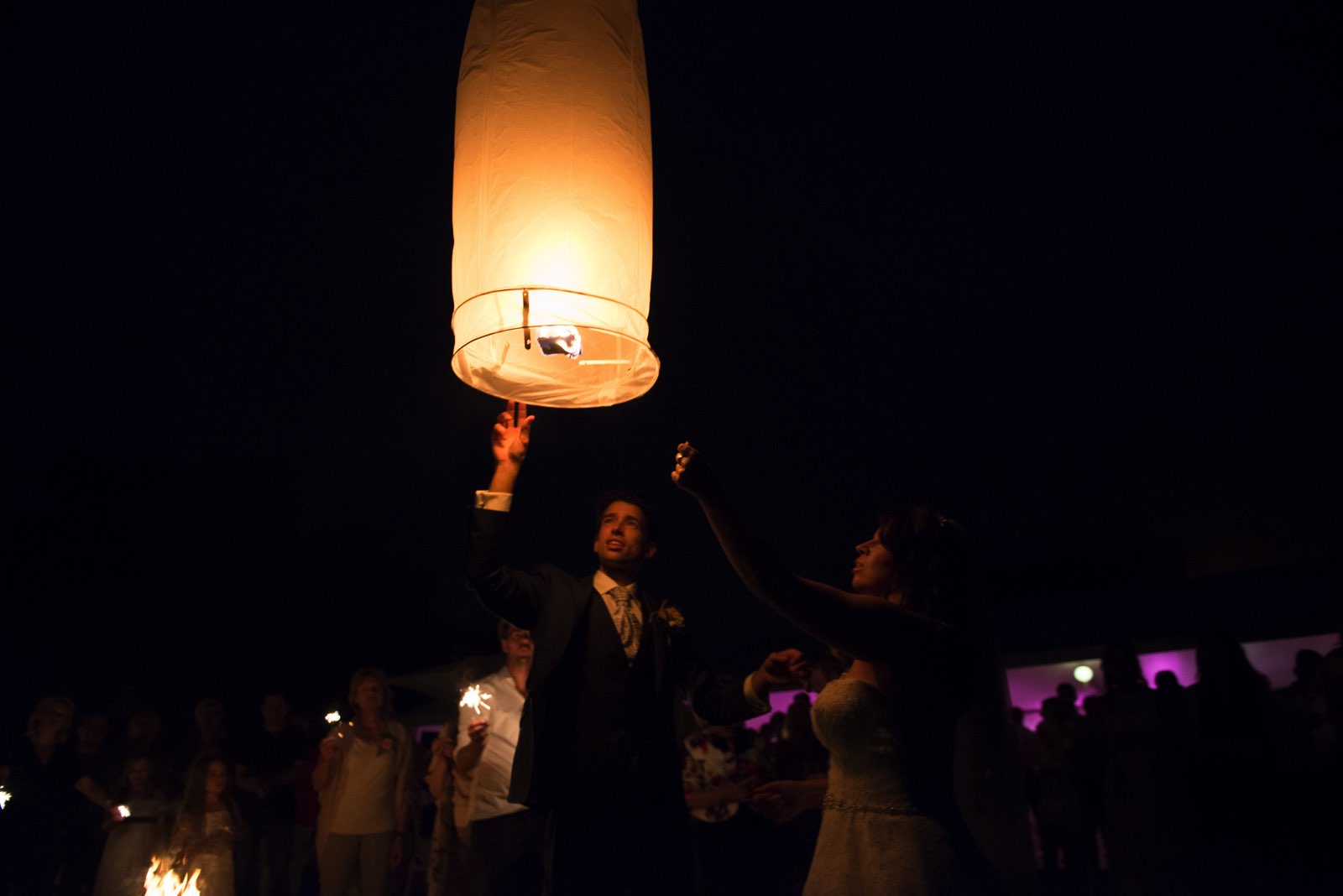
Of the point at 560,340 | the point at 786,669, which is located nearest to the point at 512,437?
the point at 560,340

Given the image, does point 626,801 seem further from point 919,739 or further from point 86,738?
point 86,738

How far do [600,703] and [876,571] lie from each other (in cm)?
103

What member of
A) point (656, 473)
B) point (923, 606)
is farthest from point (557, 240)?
point (656, 473)

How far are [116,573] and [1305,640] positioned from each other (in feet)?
64.9

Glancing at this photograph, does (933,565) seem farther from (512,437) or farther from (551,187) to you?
(551,187)

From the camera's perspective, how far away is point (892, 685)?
95.3 inches

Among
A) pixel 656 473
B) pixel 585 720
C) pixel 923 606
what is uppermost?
pixel 656 473

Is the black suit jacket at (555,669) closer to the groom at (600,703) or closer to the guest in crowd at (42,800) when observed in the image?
the groom at (600,703)

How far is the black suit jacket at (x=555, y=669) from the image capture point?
295 centimetres

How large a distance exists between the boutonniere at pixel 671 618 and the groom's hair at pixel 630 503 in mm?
305

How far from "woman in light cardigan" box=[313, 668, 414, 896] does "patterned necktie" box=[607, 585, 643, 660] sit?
3.35m

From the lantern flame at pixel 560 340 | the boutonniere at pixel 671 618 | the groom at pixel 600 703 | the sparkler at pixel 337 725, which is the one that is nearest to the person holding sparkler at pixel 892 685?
the groom at pixel 600 703

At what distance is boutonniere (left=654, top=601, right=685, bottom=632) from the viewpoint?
3.30 m

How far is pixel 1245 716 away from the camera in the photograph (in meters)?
4.71
